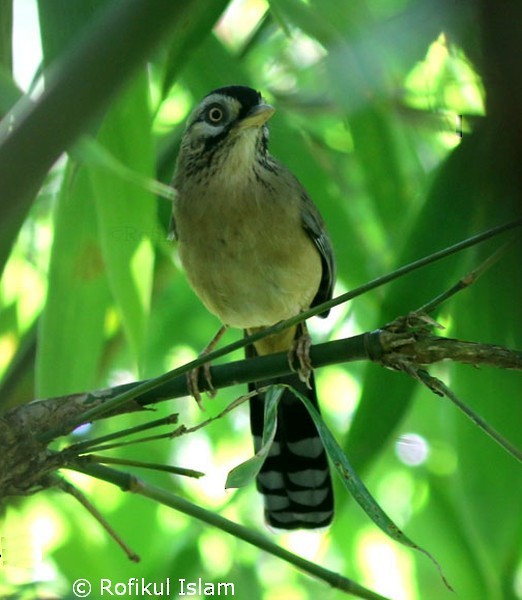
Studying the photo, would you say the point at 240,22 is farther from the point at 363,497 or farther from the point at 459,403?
the point at 459,403

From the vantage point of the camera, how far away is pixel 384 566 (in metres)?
4.86

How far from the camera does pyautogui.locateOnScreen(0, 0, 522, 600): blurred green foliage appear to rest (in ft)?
7.32

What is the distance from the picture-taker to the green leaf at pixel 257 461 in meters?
2.19

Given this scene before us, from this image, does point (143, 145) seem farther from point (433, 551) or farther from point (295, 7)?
point (433, 551)

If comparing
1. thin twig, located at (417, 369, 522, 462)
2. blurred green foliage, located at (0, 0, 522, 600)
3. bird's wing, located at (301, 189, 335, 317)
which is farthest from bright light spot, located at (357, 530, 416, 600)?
thin twig, located at (417, 369, 522, 462)

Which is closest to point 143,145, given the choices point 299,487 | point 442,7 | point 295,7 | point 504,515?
point 295,7

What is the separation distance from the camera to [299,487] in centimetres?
443

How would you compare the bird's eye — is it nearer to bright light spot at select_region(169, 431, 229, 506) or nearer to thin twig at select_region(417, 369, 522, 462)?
bright light spot at select_region(169, 431, 229, 506)

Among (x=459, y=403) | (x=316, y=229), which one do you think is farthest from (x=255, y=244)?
(x=459, y=403)

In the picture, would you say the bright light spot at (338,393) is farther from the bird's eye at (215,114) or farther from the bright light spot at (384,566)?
the bird's eye at (215,114)

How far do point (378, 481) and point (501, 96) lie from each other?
415cm

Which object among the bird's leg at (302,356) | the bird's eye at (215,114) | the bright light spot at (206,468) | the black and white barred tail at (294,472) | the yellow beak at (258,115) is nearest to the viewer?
the bird's leg at (302,356)

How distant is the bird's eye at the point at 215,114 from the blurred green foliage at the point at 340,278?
22 cm

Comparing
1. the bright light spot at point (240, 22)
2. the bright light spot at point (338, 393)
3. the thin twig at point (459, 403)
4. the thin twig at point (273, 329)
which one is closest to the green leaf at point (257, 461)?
Answer: the thin twig at point (273, 329)
